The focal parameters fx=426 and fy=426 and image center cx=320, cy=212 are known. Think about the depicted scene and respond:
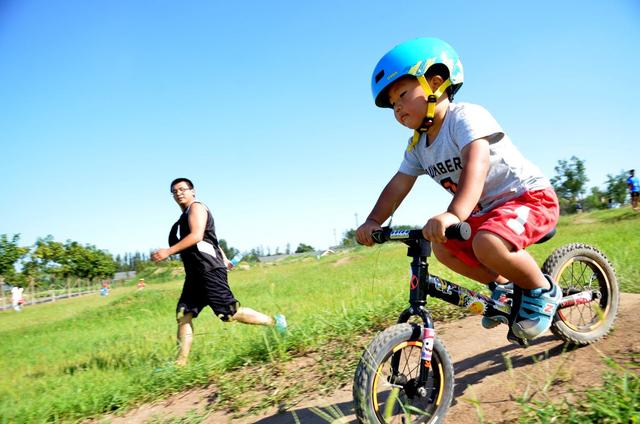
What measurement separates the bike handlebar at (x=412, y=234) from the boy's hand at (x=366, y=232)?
0.06m

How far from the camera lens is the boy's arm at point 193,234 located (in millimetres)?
4809

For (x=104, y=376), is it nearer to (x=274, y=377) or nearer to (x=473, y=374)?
(x=274, y=377)

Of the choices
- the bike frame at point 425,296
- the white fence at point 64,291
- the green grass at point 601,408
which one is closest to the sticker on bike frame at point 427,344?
the bike frame at point 425,296

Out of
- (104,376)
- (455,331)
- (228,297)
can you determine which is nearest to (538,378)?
(455,331)

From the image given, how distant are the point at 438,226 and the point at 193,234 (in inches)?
139

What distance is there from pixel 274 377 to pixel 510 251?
2.14 meters

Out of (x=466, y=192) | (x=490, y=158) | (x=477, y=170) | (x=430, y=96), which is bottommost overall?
(x=466, y=192)

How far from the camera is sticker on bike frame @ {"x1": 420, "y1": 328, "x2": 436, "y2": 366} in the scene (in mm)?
2197

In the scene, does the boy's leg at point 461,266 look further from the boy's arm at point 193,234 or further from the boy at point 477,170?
the boy's arm at point 193,234

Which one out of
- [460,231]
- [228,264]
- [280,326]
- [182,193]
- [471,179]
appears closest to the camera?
[460,231]

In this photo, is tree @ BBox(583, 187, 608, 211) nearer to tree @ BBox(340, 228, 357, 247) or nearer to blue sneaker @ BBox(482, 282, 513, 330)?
tree @ BBox(340, 228, 357, 247)

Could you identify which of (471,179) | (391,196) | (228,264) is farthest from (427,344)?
(228,264)

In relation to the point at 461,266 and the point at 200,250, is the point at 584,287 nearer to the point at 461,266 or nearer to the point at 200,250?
the point at 461,266

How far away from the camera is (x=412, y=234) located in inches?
90.1
